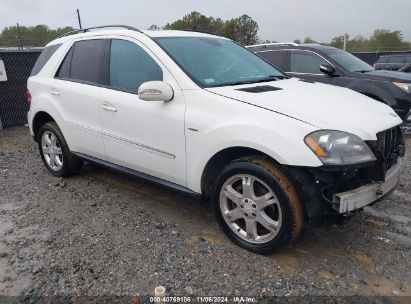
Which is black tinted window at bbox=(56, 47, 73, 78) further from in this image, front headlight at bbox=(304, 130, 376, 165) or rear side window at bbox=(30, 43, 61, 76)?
front headlight at bbox=(304, 130, 376, 165)

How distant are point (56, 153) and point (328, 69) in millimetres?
4699

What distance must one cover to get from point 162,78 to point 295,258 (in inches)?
74.4

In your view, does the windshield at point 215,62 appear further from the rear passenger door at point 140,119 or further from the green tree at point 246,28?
the green tree at point 246,28

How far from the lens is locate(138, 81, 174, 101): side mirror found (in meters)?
3.28

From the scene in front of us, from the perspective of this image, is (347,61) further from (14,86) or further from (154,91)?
(14,86)

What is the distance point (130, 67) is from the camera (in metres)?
3.82

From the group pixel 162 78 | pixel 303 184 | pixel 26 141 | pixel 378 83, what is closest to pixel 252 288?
pixel 303 184

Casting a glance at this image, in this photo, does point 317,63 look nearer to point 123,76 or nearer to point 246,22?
point 123,76

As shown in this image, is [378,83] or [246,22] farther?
[246,22]

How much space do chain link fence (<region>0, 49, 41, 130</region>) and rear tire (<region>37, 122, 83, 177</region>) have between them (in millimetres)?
4028

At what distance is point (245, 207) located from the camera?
3104mm

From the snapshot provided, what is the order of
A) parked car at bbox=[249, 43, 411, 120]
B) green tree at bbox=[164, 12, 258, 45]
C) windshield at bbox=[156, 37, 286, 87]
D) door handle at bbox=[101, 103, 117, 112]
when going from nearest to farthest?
windshield at bbox=[156, 37, 286, 87] → door handle at bbox=[101, 103, 117, 112] → parked car at bbox=[249, 43, 411, 120] → green tree at bbox=[164, 12, 258, 45]

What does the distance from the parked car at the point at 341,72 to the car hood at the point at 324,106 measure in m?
3.43

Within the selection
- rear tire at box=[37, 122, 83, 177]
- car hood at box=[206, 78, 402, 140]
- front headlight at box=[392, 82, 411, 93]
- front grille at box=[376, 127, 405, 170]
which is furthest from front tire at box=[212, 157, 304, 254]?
front headlight at box=[392, 82, 411, 93]
